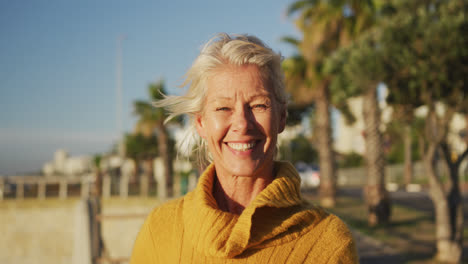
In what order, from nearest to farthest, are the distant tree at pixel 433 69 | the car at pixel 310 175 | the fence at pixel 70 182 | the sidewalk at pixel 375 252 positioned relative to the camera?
the distant tree at pixel 433 69, the sidewalk at pixel 375 252, the fence at pixel 70 182, the car at pixel 310 175

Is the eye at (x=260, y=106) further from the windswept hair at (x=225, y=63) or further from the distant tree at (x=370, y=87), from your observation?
the distant tree at (x=370, y=87)

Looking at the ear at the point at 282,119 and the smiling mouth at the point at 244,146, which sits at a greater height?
the ear at the point at 282,119

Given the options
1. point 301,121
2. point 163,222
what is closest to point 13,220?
point 301,121

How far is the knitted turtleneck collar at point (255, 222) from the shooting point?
136 cm

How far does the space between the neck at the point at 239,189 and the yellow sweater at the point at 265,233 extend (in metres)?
0.07

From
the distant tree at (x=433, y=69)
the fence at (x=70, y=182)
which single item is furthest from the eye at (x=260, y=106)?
the fence at (x=70, y=182)

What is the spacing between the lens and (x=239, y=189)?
1581mm

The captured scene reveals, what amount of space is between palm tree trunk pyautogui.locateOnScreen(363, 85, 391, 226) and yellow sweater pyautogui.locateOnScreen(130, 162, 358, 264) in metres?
13.2

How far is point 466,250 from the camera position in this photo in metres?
10.5

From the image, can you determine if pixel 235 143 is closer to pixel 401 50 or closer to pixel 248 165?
pixel 248 165

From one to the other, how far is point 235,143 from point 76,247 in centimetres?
522

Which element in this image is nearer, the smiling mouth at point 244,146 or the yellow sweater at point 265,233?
the yellow sweater at point 265,233

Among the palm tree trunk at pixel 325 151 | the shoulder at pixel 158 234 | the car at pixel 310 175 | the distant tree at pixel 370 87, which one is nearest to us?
the shoulder at pixel 158 234

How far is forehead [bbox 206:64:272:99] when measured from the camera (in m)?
1.46
